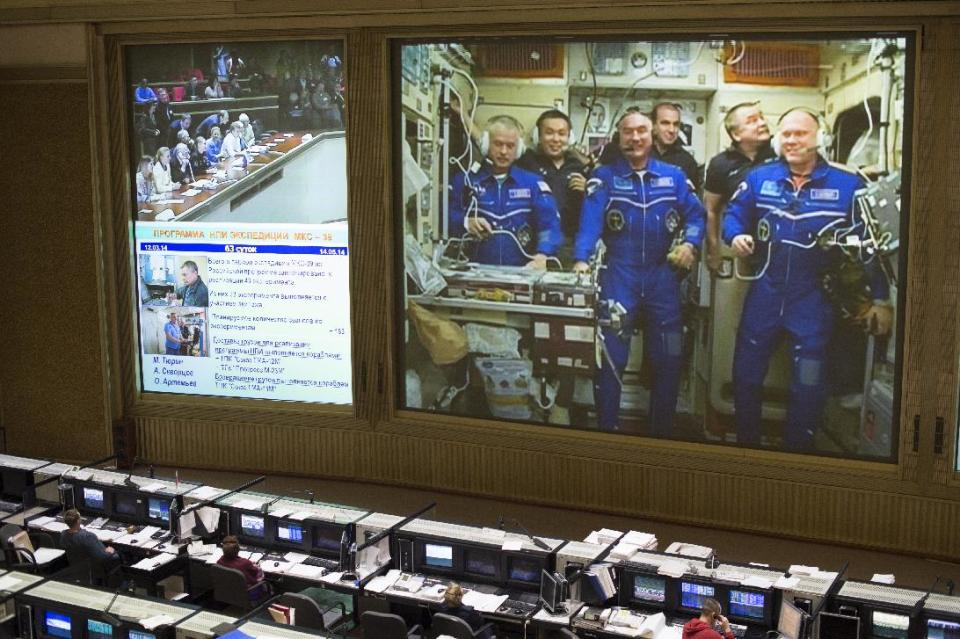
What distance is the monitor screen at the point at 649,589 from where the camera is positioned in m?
9.00

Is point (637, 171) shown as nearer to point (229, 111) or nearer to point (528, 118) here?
point (528, 118)

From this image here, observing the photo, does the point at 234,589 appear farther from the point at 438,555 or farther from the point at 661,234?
the point at 661,234

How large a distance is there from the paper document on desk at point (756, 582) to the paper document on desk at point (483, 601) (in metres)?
1.85

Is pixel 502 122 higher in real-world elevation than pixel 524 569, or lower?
higher

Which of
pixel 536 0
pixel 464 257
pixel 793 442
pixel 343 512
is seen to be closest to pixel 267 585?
pixel 343 512

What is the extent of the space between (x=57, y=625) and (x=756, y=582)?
494 cm

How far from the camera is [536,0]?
1191cm

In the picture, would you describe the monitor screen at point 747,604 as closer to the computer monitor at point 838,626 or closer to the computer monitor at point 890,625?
the computer monitor at point 838,626

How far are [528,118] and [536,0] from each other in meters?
1.18

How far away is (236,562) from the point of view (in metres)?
9.72

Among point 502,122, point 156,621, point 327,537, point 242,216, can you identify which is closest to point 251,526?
point 327,537

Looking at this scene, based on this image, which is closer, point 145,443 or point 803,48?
point 803,48

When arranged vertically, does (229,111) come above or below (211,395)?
above

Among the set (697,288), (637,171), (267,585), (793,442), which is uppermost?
(637,171)
